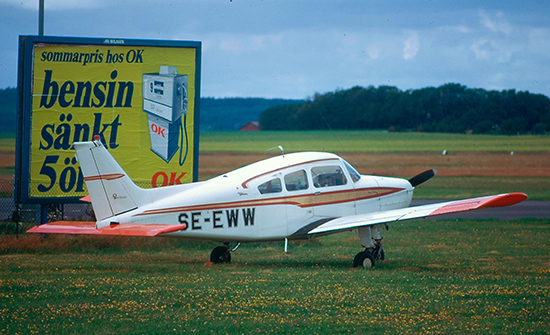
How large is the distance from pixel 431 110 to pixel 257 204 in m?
93.6

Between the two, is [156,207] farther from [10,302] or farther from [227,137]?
[227,137]

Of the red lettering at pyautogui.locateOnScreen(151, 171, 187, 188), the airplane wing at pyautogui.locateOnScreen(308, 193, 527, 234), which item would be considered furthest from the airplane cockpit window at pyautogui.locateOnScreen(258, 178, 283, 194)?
the red lettering at pyautogui.locateOnScreen(151, 171, 187, 188)

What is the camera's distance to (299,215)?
13.1 metres

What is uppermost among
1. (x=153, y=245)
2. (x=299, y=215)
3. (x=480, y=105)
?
(x=480, y=105)

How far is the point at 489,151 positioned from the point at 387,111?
33615 millimetres

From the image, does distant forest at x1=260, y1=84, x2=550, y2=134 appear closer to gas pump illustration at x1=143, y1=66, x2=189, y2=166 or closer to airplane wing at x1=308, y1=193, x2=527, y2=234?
gas pump illustration at x1=143, y1=66, x2=189, y2=166

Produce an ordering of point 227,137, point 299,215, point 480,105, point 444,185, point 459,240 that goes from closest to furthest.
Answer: point 299,215, point 459,240, point 444,185, point 480,105, point 227,137

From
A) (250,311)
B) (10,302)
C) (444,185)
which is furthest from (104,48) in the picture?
(444,185)

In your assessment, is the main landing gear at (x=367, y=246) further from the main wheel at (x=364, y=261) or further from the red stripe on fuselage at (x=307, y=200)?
the red stripe on fuselage at (x=307, y=200)

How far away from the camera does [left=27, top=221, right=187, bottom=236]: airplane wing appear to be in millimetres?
11242

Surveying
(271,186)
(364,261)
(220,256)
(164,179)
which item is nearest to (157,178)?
(164,179)

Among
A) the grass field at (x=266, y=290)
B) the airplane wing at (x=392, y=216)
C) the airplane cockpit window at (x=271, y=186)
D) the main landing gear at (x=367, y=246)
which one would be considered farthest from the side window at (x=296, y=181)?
the grass field at (x=266, y=290)

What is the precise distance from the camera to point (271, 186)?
12875 millimetres

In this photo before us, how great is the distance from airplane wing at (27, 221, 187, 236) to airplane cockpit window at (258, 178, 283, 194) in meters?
1.80
